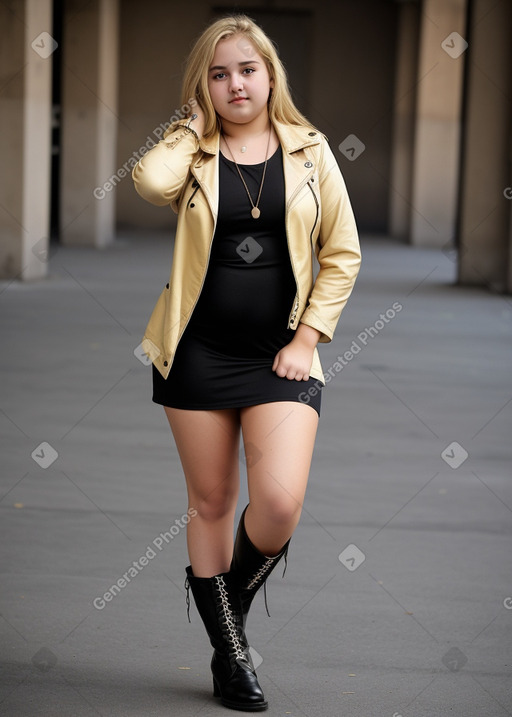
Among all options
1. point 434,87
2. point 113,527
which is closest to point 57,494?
point 113,527

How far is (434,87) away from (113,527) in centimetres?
1953

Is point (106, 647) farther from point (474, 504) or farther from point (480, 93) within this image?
point (480, 93)

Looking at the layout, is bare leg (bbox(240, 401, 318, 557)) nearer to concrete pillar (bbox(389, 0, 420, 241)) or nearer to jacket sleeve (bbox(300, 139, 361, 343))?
jacket sleeve (bbox(300, 139, 361, 343))

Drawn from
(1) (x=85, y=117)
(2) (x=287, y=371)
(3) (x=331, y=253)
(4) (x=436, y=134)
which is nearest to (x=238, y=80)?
(3) (x=331, y=253)

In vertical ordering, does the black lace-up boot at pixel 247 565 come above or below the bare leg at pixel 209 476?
below

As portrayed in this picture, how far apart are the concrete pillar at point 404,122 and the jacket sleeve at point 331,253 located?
2189 centimetres

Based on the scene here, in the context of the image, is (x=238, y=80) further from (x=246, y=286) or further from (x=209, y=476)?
(x=209, y=476)

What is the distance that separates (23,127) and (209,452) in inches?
452

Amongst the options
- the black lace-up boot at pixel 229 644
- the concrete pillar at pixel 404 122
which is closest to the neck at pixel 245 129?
the black lace-up boot at pixel 229 644

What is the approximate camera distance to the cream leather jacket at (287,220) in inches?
123

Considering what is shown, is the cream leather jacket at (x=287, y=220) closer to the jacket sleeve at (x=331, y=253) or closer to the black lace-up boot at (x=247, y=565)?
the jacket sleeve at (x=331, y=253)

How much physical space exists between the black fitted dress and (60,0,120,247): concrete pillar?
1709 centimetres

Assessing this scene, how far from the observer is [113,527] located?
16.6 feet

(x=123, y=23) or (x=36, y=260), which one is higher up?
(x=123, y=23)
